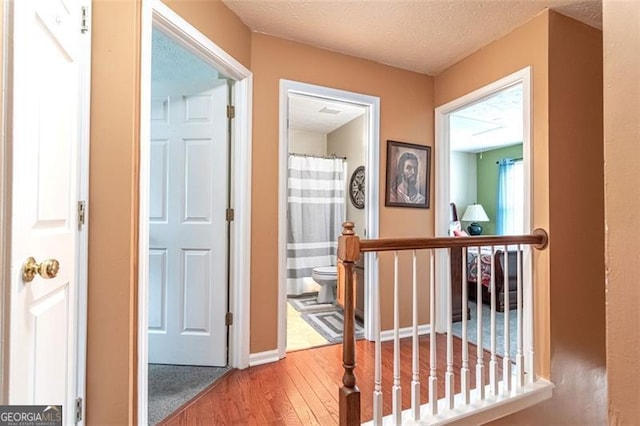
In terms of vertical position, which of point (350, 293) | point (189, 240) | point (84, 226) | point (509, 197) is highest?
point (509, 197)

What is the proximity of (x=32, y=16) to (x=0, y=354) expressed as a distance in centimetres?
95

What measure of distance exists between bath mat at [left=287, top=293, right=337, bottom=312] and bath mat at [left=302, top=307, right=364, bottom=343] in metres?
0.12

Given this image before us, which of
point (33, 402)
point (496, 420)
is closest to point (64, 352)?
point (33, 402)

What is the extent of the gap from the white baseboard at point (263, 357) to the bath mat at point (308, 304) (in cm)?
125

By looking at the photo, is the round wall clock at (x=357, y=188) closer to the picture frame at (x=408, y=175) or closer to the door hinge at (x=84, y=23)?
the picture frame at (x=408, y=175)

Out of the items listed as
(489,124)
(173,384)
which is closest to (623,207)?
(173,384)

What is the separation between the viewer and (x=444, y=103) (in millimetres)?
2713

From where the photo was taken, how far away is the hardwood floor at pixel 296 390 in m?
1.57

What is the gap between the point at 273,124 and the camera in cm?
A: 220

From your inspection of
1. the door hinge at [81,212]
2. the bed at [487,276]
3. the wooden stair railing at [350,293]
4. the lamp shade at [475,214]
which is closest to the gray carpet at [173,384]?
the wooden stair railing at [350,293]

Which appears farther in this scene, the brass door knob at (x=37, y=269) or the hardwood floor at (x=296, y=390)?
the hardwood floor at (x=296, y=390)

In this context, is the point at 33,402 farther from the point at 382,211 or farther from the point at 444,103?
the point at 444,103

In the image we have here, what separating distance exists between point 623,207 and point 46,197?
1.45 metres

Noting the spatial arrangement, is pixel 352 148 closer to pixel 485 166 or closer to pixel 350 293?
pixel 350 293
